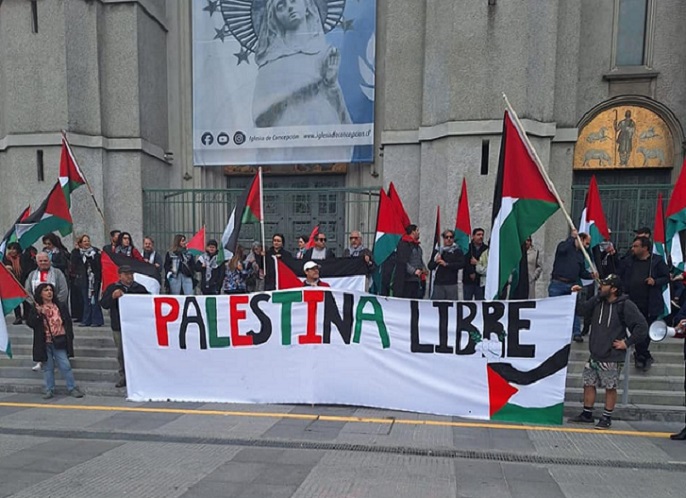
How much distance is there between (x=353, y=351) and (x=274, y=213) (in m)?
6.48

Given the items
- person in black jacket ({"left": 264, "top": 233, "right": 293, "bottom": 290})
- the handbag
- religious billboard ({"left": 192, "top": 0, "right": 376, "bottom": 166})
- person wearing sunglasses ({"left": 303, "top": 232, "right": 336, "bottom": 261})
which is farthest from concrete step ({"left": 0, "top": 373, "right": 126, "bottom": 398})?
religious billboard ({"left": 192, "top": 0, "right": 376, "bottom": 166})

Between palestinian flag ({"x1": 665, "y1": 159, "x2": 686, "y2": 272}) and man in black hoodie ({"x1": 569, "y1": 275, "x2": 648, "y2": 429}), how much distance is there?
157 centimetres

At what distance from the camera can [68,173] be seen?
27.9 ft

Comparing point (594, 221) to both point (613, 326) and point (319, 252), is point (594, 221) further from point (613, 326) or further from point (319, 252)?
point (319, 252)

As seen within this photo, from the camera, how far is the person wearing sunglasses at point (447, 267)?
7.42m

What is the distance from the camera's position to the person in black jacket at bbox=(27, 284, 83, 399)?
653 centimetres

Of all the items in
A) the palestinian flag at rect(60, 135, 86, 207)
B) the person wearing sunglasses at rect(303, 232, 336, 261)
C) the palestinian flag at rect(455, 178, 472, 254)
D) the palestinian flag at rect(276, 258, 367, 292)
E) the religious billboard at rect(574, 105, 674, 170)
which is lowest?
the palestinian flag at rect(276, 258, 367, 292)

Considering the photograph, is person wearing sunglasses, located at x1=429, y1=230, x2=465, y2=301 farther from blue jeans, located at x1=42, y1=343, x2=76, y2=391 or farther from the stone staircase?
blue jeans, located at x1=42, y1=343, x2=76, y2=391

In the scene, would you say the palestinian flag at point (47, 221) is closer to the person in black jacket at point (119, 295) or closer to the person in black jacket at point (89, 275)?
the person in black jacket at point (89, 275)

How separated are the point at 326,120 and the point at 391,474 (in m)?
9.29

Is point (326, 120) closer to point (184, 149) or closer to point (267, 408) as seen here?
point (184, 149)

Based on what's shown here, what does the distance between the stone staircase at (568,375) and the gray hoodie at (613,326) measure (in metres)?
0.99

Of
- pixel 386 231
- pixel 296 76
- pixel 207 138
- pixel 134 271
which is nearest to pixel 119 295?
pixel 134 271

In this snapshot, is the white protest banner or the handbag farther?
the handbag
